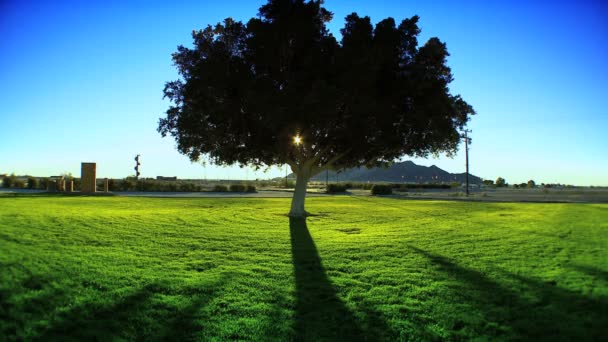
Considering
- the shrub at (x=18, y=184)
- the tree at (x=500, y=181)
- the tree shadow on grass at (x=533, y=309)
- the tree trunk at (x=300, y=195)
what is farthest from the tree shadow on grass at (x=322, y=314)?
the tree at (x=500, y=181)

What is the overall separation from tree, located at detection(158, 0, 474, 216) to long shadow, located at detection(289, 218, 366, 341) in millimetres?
8637

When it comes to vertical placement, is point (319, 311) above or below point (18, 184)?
below

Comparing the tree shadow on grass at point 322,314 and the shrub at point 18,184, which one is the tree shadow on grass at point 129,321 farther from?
the shrub at point 18,184

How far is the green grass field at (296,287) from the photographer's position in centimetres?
555

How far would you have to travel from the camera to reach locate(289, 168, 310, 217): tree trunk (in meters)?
22.0

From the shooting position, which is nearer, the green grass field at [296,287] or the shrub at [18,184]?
the green grass field at [296,287]

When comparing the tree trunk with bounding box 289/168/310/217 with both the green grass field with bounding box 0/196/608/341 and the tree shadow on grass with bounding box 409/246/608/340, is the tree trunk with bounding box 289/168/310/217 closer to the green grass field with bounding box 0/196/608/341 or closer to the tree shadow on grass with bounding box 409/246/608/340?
the green grass field with bounding box 0/196/608/341

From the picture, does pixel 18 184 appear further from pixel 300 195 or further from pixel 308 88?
pixel 308 88

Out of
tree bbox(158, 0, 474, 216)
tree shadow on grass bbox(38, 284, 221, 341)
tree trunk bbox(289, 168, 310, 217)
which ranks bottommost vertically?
tree shadow on grass bbox(38, 284, 221, 341)

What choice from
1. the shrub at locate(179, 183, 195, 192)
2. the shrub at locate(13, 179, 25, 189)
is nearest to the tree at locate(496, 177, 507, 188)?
the shrub at locate(179, 183, 195, 192)

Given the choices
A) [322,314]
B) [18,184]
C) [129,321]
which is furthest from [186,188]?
[322,314]

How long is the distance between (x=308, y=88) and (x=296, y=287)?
1118 centimetres

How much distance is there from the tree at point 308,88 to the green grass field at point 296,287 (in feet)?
20.2

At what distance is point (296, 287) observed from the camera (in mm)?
7410
